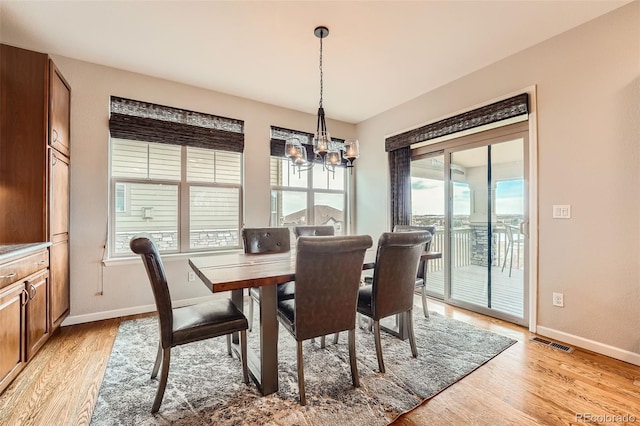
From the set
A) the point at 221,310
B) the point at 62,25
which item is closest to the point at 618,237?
the point at 221,310

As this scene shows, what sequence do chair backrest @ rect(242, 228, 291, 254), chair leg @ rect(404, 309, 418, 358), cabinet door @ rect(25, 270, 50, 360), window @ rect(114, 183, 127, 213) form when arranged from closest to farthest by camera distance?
1. cabinet door @ rect(25, 270, 50, 360)
2. chair leg @ rect(404, 309, 418, 358)
3. chair backrest @ rect(242, 228, 291, 254)
4. window @ rect(114, 183, 127, 213)

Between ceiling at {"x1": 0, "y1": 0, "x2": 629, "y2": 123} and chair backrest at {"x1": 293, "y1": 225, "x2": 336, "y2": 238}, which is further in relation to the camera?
chair backrest at {"x1": 293, "y1": 225, "x2": 336, "y2": 238}

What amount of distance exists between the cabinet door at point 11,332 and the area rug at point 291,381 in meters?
0.53

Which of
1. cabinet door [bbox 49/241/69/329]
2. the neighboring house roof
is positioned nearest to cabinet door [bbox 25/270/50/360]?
cabinet door [bbox 49/241/69/329]

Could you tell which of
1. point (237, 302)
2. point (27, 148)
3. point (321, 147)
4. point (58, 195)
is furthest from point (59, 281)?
point (321, 147)

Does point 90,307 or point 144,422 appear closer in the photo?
point 144,422

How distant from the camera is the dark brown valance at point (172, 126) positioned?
3090mm

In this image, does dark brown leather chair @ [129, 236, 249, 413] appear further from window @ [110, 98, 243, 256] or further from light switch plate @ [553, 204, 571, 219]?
light switch plate @ [553, 204, 571, 219]

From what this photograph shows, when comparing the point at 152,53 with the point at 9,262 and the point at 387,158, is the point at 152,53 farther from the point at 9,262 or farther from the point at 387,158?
the point at 387,158

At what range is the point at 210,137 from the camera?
3.56 meters

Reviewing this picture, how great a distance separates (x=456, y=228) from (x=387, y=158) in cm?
144

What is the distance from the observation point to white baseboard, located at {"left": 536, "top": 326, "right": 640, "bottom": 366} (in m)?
2.14

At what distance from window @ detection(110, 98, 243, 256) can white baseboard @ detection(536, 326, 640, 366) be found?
3521mm

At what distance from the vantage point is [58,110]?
100 inches
